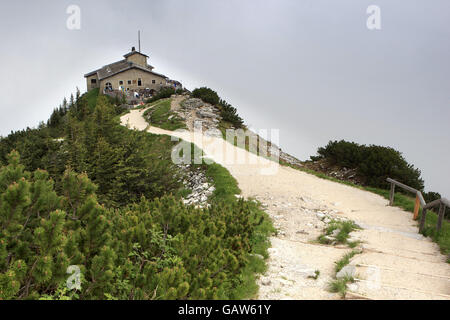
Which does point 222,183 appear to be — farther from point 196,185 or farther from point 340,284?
point 340,284

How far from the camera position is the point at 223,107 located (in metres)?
31.4

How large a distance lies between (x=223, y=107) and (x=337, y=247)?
25.7 metres

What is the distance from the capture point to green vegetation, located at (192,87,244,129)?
94.3 ft

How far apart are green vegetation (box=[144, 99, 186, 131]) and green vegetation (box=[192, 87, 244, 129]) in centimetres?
399

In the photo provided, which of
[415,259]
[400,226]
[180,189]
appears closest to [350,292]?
[415,259]

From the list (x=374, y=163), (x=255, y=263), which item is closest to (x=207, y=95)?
(x=374, y=163)

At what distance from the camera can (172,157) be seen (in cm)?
1952

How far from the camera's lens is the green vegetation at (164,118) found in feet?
86.1

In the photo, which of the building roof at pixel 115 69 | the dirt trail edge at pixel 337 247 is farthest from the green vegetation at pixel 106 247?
the building roof at pixel 115 69

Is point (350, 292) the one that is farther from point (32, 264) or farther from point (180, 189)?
point (180, 189)

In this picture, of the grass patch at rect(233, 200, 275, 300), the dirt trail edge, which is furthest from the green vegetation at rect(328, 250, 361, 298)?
the grass patch at rect(233, 200, 275, 300)

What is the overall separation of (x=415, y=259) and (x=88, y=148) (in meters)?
12.5

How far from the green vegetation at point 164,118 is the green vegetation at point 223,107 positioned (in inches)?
157

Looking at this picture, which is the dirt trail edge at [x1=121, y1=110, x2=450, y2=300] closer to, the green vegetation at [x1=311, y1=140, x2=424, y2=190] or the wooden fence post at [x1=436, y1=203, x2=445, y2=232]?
the wooden fence post at [x1=436, y1=203, x2=445, y2=232]
